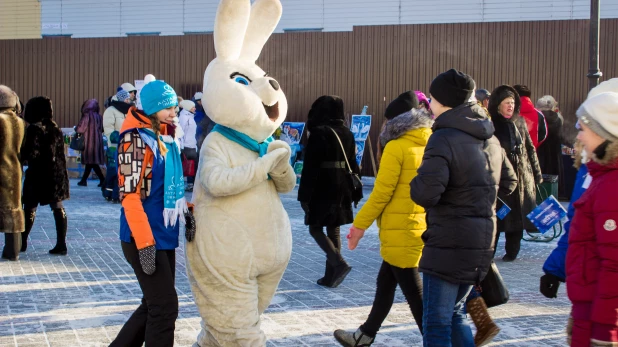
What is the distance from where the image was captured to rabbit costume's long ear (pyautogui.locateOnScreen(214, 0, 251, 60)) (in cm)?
511

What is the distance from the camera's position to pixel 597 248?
3.65m

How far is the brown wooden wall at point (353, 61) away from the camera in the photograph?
16547mm

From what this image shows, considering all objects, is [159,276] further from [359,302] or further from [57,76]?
[57,76]

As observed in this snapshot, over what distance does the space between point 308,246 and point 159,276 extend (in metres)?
5.66

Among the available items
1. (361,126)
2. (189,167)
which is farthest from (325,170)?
(361,126)

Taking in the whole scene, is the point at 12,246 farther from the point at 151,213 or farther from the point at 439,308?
the point at 439,308

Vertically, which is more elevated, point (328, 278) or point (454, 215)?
point (454, 215)

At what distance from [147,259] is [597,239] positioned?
2504 millimetres

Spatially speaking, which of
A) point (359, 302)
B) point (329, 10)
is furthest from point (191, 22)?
point (359, 302)

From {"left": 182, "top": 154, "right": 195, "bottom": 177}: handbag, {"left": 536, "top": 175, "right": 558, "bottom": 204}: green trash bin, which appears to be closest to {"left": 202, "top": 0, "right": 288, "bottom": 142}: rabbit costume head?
{"left": 536, "top": 175, "right": 558, "bottom": 204}: green trash bin

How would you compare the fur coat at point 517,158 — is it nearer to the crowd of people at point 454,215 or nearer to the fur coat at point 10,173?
the crowd of people at point 454,215

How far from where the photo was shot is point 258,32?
18.0ft

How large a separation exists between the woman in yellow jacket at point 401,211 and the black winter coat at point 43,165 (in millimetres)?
4806

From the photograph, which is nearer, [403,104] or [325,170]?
[403,104]
